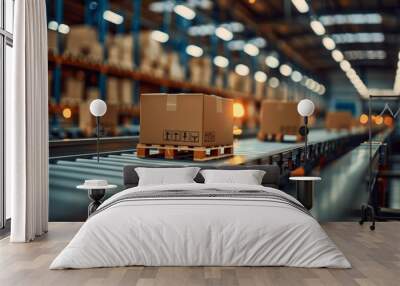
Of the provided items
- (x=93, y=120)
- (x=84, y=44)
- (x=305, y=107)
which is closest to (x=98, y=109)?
(x=93, y=120)

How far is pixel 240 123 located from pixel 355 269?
270 cm

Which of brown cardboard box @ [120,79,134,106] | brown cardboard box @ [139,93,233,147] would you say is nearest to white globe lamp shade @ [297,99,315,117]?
brown cardboard box @ [139,93,233,147]

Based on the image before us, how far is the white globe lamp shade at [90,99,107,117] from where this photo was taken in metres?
6.04

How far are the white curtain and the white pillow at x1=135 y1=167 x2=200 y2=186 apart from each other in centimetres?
102

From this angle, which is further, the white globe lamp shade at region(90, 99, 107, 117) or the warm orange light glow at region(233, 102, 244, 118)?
the warm orange light glow at region(233, 102, 244, 118)

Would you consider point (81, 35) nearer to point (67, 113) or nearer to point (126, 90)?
point (126, 90)

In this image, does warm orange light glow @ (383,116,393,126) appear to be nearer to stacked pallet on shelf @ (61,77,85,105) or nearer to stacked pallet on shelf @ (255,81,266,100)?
stacked pallet on shelf @ (255,81,266,100)

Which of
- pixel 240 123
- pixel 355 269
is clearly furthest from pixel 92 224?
pixel 240 123

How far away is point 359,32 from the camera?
21.4 feet

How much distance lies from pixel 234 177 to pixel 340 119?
1.92m

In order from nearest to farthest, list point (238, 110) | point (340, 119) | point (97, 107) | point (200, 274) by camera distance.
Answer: point (200, 274) < point (97, 107) < point (238, 110) < point (340, 119)

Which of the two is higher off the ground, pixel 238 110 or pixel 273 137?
pixel 238 110

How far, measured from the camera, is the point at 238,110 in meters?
6.25

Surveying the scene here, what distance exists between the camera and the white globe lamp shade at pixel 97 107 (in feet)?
19.8
